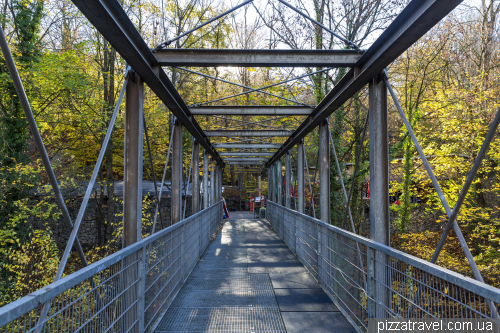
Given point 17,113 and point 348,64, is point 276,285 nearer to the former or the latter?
point 348,64

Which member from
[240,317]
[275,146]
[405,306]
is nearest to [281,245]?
[275,146]

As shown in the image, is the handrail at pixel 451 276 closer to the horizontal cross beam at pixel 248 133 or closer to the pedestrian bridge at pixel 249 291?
the pedestrian bridge at pixel 249 291

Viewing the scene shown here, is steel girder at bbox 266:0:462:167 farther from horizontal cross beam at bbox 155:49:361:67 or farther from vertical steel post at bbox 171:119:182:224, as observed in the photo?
vertical steel post at bbox 171:119:182:224

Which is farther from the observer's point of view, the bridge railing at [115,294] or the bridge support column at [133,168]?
the bridge support column at [133,168]

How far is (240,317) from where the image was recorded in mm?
3900

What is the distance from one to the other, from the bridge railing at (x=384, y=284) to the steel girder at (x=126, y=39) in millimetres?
2951

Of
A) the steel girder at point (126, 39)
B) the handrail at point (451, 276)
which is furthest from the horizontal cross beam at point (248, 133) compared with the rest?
the handrail at point (451, 276)

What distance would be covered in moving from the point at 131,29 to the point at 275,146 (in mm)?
9478

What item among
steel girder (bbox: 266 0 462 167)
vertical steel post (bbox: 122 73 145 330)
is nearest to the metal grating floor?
vertical steel post (bbox: 122 73 145 330)

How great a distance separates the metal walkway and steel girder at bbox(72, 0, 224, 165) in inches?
112

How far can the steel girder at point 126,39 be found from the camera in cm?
261

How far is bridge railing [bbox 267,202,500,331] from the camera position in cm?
184

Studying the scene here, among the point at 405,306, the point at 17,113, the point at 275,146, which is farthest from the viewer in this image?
the point at 275,146

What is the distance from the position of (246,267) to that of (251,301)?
218 cm
